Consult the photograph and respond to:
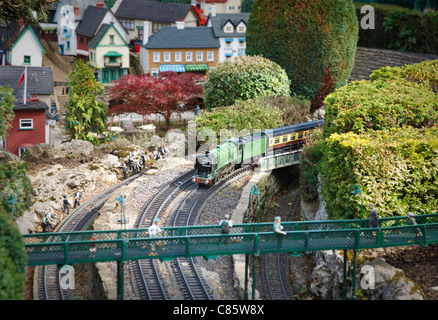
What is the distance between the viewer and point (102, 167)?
136 ft

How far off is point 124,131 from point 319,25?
715 inches

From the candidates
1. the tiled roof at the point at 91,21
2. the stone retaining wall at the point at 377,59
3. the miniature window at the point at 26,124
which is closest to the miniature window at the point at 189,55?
the tiled roof at the point at 91,21

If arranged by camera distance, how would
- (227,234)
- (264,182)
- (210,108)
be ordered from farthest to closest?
(210,108), (264,182), (227,234)

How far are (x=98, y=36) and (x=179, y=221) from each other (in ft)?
118

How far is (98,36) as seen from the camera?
6391 cm

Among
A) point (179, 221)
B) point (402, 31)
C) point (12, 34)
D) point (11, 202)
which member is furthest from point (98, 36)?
point (11, 202)

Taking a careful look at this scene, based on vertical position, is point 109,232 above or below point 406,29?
below

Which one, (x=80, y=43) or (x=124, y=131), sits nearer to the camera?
(x=124, y=131)

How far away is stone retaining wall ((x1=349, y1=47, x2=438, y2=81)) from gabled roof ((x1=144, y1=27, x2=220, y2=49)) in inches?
568

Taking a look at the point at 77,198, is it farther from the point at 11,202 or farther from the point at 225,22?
the point at 225,22

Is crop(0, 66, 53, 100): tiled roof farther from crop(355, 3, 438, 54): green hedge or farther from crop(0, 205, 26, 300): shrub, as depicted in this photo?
crop(355, 3, 438, 54): green hedge

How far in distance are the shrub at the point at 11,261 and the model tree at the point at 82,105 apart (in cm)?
2754
